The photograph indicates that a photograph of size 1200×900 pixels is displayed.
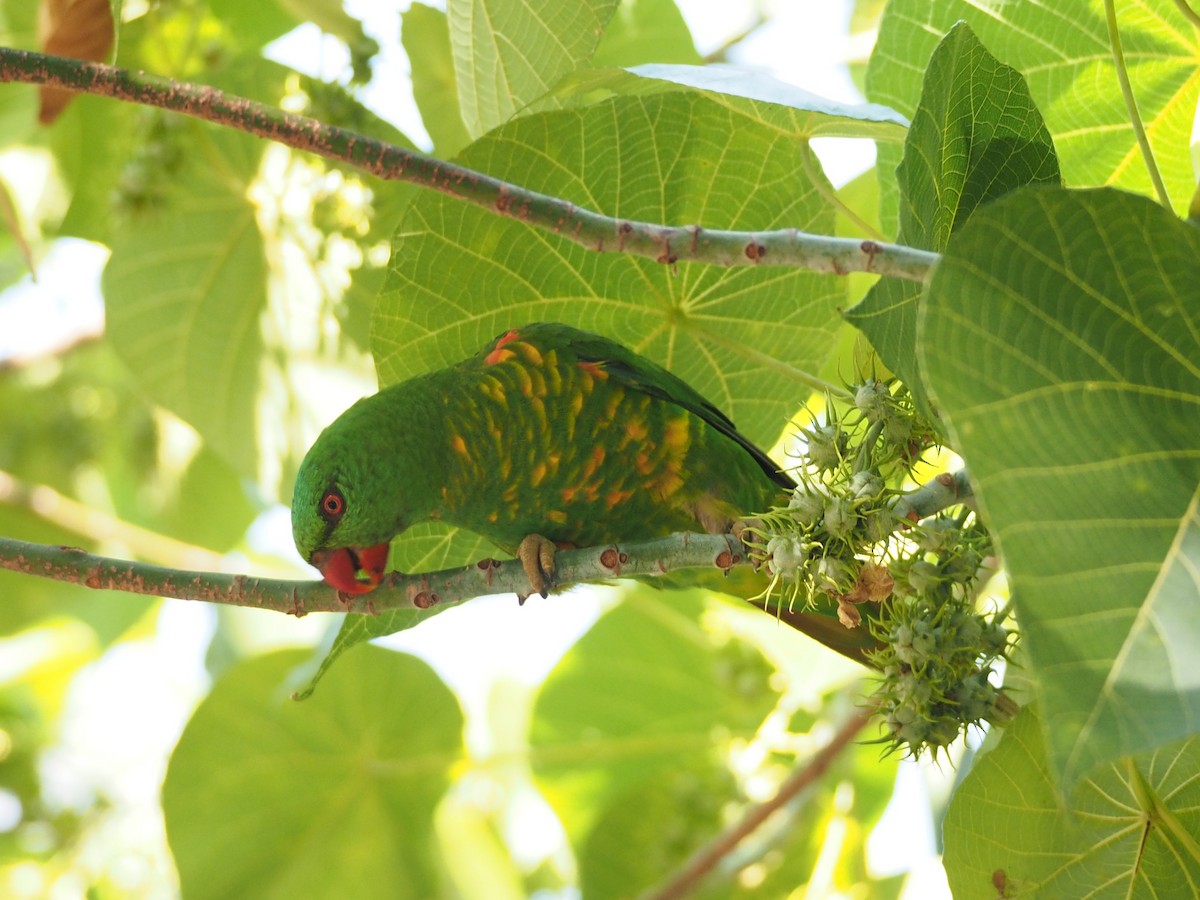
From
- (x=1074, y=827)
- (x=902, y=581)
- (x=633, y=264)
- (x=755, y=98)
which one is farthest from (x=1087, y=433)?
(x=633, y=264)

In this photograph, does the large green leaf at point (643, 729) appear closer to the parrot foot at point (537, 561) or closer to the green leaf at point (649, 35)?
the parrot foot at point (537, 561)

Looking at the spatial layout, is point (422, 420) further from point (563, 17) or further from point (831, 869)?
point (831, 869)

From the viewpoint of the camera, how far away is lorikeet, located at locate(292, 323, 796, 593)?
231 centimetres

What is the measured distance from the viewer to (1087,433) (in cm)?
123

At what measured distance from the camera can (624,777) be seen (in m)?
4.00

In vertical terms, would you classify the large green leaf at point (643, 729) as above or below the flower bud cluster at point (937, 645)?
below

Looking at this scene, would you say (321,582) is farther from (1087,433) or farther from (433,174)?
(1087,433)

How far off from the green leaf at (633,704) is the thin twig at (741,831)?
22.7 inches

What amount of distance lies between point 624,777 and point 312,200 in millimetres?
2350

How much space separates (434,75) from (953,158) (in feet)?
5.89

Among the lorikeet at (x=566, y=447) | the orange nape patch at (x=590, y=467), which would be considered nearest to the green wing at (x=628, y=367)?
the lorikeet at (x=566, y=447)

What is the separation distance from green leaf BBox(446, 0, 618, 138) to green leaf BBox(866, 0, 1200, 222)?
72 centimetres

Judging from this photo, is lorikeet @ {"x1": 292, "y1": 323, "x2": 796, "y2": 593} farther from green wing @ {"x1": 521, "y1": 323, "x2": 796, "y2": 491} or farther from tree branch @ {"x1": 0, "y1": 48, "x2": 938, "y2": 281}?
tree branch @ {"x1": 0, "y1": 48, "x2": 938, "y2": 281}

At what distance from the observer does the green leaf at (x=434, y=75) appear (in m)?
2.88
